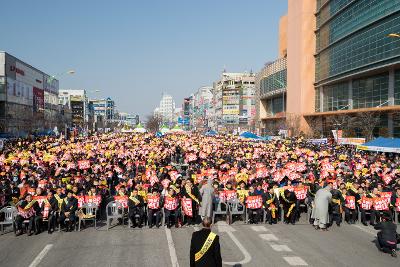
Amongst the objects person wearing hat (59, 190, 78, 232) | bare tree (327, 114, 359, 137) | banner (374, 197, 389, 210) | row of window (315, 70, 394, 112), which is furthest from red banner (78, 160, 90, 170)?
bare tree (327, 114, 359, 137)

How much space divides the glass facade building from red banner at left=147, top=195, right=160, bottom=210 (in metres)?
42.2

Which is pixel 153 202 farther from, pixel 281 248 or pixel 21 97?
pixel 21 97

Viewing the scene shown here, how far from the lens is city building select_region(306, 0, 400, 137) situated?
168 feet

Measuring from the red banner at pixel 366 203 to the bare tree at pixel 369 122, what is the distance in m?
42.2

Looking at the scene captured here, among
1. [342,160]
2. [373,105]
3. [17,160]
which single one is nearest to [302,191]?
[342,160]

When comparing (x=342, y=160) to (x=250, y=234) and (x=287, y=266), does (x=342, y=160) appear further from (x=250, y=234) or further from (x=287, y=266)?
(x=287, y=266)

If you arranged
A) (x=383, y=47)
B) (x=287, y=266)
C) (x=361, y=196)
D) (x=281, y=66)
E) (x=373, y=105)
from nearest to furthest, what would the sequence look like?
(x=287, y=266), (x=361, y=196), (x=383, y=47), (x=373, y=105), (x=281, y=66)

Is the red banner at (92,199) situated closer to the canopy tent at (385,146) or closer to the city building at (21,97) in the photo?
the canopy tent at (385,146)

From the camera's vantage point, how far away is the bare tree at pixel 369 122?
54.2m

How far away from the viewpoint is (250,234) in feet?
43.2

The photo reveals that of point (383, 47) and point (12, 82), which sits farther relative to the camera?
point (12, 82)

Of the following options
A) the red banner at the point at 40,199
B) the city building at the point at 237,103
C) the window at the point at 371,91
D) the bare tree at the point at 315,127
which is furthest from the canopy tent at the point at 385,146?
the city building at the point at 237,103

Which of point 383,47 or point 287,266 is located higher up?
point 383,47

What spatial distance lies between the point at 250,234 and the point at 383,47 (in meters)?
44.9
